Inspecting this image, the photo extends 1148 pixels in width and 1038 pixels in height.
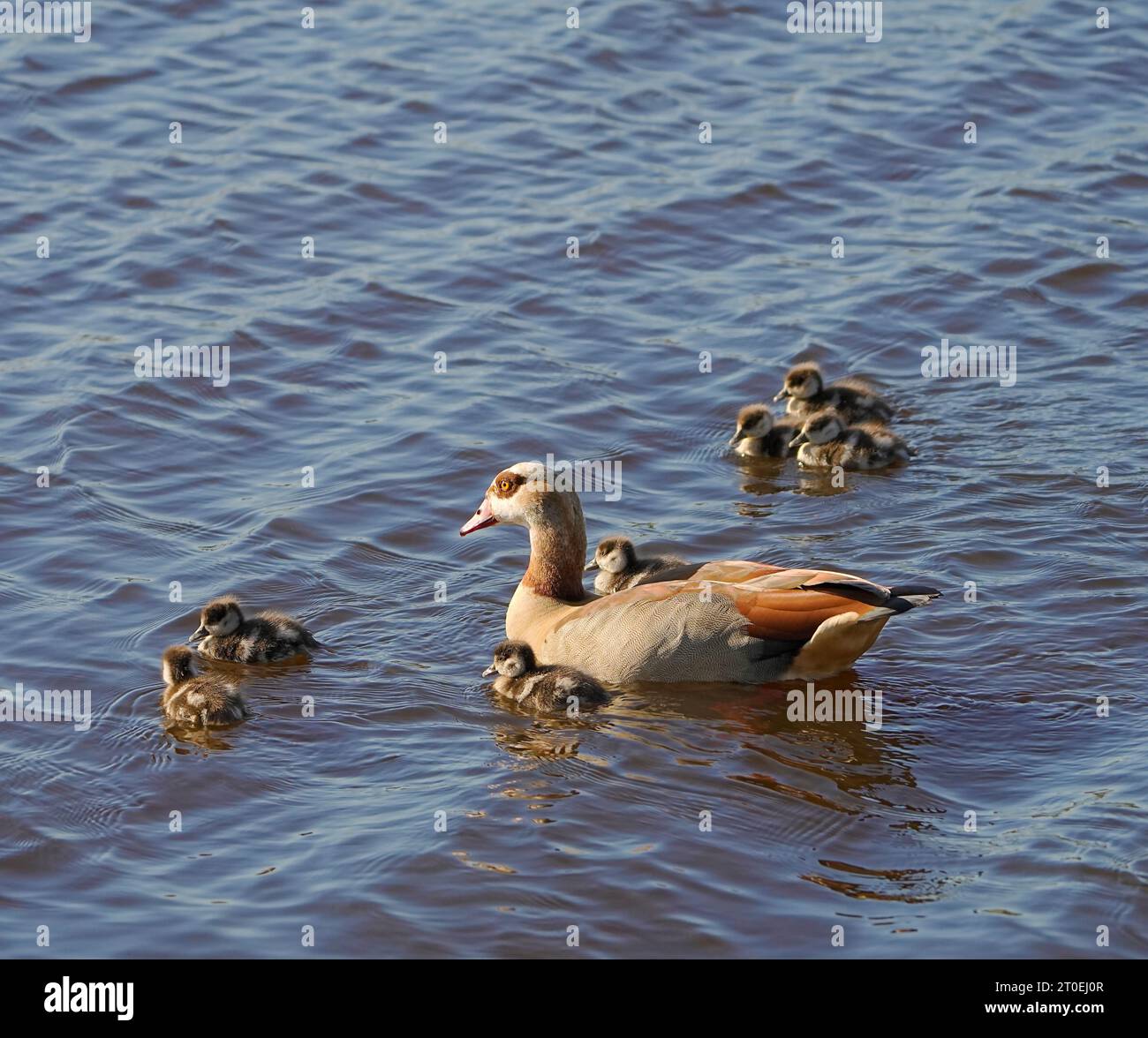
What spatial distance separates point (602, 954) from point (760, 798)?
1.29m

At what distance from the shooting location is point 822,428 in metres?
11.4

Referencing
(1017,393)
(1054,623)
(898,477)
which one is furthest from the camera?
(1017,393)

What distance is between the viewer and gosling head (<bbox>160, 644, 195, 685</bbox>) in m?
8.78

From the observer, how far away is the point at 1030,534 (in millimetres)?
10406

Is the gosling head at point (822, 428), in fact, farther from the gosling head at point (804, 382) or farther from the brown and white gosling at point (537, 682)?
the brown and white gosling at point (537, 682)

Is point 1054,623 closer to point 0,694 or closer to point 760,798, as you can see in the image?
point 760,798

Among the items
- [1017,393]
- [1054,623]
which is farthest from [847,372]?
[1054,623]

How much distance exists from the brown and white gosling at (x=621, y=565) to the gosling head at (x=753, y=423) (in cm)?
206

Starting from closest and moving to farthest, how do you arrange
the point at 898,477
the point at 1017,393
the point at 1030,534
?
the point at 1030,534 → the point at 898,477 → the point at 1017,393

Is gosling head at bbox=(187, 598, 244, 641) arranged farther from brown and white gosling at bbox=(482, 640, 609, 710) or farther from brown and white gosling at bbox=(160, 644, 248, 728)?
brown and white gosling at bbox=(482, 640, 609, 710)

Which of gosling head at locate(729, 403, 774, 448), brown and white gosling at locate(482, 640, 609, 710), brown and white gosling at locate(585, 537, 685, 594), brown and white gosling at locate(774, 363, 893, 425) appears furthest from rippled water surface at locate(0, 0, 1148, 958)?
brown and white gosling at locate(585, 537, 685, 594)

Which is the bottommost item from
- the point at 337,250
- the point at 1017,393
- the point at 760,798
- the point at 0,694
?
the point at 760,798

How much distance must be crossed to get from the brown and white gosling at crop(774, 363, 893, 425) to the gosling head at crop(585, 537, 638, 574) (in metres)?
2.42

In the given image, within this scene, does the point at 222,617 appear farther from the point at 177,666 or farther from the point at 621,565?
the point at 621,565
